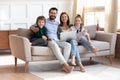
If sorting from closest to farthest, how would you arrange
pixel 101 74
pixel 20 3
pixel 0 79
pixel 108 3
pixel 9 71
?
pixel 0 79
pixel 101 74
pixel 9 71
pixel 108 3
pixel 20 3

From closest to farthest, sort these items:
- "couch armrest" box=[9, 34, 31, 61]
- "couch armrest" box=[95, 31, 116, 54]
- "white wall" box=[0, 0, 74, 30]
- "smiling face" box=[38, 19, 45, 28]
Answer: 1. "couch armrest" box=[9, 34, 31, 61]
2. "smiling face" box=[38, 19, 45, 28]
3. "couch armrest" box=[95, 31, 116, 54]
4. "white wall" box=[0, 0, 74, 30]

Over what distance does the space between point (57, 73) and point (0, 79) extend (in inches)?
37.8

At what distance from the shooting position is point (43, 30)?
15.5ft

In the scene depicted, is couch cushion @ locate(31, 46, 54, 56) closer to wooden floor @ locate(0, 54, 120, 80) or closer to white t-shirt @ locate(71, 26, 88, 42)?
wooden floor @ locate(0, 54, 120, 80)

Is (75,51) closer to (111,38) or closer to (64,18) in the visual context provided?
(64,18)

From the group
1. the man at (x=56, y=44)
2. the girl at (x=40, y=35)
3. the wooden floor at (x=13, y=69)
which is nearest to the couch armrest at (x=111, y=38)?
the wooden floor at (x=13, y=69)

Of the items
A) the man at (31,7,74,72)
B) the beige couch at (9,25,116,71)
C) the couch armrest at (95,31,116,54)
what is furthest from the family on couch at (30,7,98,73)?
the couch armrest at (95,31,116,54)

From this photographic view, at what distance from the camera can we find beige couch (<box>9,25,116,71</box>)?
4.44 metres

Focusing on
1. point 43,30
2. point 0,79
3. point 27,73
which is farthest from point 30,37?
point 0,79

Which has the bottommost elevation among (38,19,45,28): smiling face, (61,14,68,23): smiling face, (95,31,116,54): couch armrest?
(95,31,116,54): couch armrest

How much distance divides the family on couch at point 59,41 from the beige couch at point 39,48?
0.14 metres

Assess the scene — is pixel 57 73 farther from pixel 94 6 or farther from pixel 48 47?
pixel 94 6

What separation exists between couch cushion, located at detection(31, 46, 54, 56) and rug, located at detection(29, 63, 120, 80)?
1.07 ft

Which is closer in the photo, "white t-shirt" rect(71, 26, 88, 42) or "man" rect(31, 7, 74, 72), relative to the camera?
"man" rect(31, 7, 74, 72)
